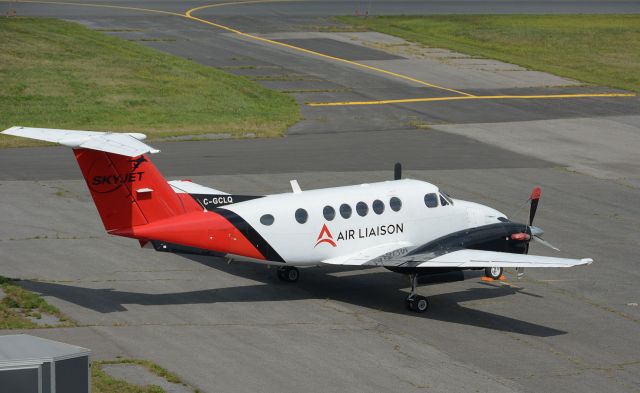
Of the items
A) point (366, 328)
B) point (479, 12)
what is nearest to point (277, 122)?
point (366, 328)

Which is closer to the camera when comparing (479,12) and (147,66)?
(147,66)

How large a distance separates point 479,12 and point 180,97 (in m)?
→ 43.8

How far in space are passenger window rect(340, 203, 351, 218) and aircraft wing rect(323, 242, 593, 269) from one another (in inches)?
42.7

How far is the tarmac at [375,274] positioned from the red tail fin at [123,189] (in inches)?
94.7

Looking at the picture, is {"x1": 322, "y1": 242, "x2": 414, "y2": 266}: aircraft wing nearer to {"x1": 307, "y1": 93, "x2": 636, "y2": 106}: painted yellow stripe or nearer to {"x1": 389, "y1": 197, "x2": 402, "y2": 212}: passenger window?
{"x1": 389, "y1": 197, "x2": 402, "y2": 212}: passenger window

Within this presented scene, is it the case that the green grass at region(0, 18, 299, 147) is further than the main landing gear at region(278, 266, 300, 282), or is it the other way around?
the green grass at region(0, 18, 299, 147)

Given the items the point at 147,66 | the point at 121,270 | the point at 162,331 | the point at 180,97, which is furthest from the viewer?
the point at 147,66

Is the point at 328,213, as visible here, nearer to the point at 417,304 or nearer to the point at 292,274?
the point at 292,274

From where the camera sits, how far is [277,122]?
5347 cm

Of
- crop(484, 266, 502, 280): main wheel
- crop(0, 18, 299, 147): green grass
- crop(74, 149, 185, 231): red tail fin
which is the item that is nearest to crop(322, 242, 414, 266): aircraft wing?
crop(484, 266, 502, 280): main wheel

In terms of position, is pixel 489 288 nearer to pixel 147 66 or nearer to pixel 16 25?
pixel 147 66

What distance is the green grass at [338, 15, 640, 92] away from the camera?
240 ft

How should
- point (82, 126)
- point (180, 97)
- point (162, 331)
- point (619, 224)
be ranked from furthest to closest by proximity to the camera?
1. point (180, 97)
2. point (82, 126)
3. point (619, 224)
4. point (162, 331)

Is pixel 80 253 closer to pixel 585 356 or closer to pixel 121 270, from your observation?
pixel 121 270
